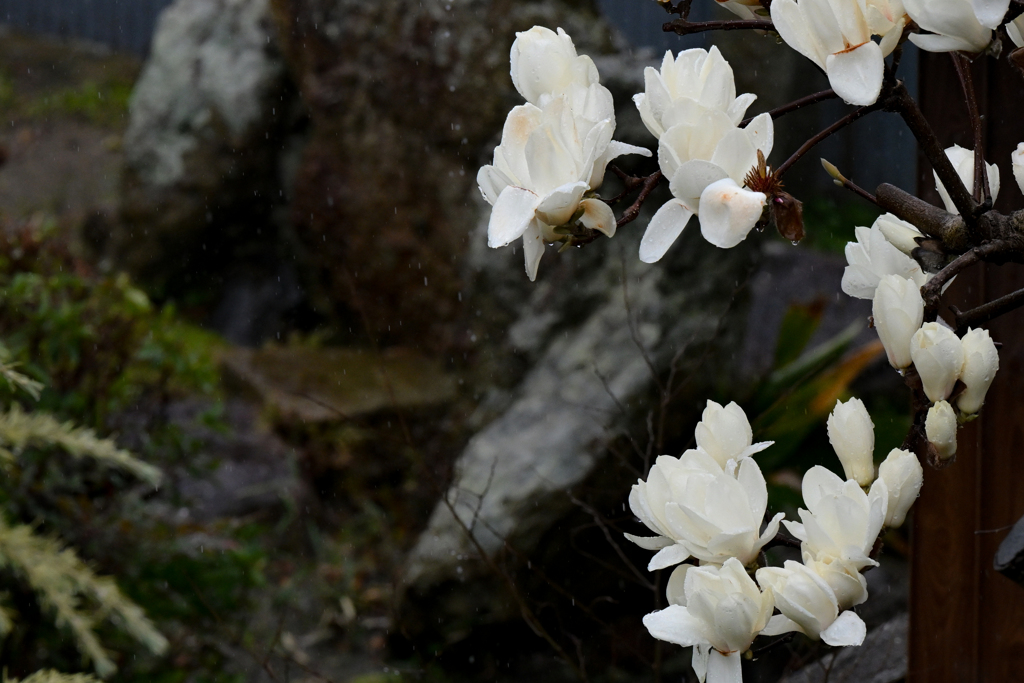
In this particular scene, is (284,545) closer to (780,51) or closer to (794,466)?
(794,466)

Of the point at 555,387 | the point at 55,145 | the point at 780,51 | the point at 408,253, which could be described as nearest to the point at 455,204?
the point at 408,253

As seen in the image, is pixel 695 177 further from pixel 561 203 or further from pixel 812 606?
pixel 812 606

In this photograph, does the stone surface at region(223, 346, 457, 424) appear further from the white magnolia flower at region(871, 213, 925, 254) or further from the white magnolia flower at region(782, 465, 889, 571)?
the white magnolia flower at region(782, 465, 889, 571)

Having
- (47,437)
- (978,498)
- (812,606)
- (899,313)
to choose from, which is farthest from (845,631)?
(47,437)

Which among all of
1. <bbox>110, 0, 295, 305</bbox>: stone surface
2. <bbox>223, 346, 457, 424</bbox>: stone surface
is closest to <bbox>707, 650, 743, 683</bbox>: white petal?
<bbox>223, 346, 457, 424</bbox>: stone surface

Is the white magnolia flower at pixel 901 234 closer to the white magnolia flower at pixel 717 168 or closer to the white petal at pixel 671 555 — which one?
the white magnolia flower at pixel 717 168
